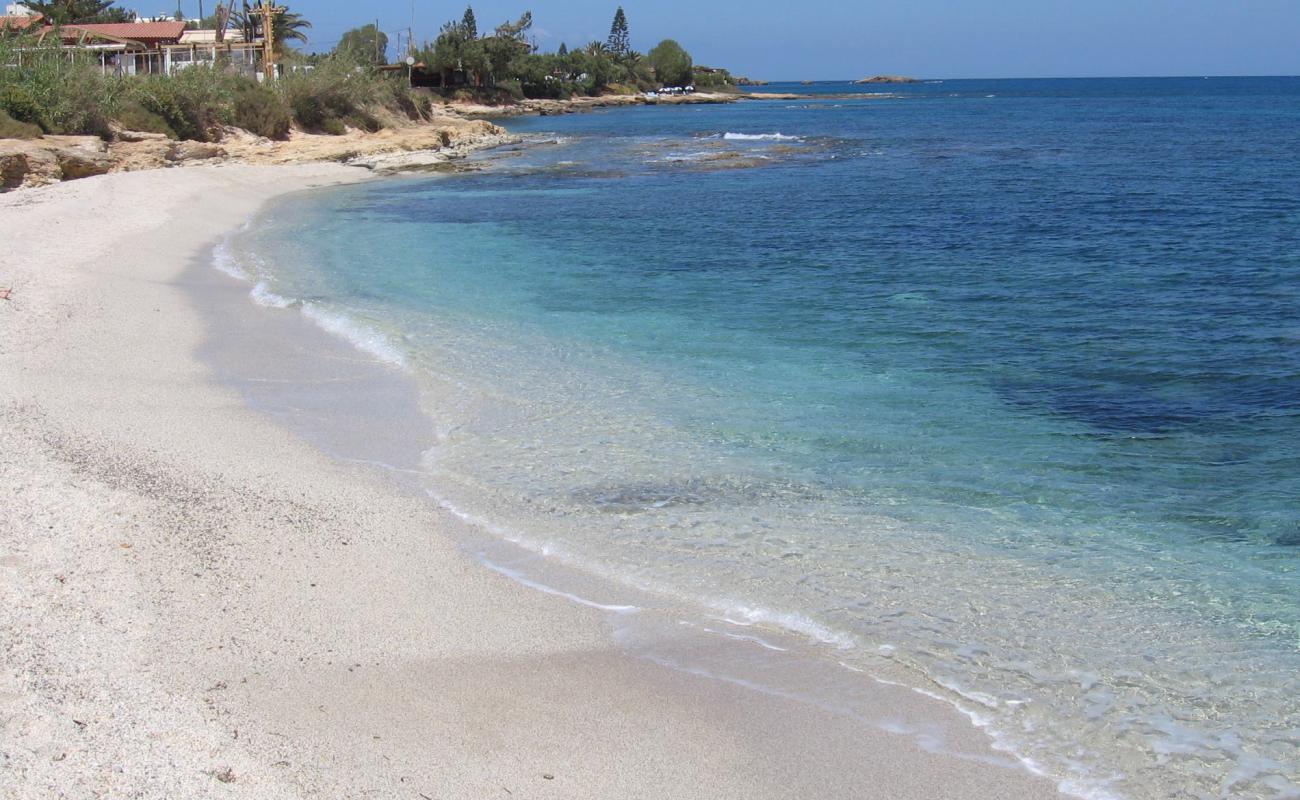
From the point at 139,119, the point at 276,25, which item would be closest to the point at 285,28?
the point at 276,25

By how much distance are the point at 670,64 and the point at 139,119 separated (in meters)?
123

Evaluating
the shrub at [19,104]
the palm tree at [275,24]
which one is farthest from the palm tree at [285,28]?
the shrub at [19,104]

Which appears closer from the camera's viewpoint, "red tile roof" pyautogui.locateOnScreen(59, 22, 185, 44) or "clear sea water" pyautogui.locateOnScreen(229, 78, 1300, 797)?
"clear sea water" pyautogui.locateOnScreen(229, 78, 1300, 797)

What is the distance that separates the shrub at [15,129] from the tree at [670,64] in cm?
12790

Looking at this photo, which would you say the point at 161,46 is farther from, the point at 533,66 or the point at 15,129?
the point at 533,66

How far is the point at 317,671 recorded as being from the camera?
535 cm

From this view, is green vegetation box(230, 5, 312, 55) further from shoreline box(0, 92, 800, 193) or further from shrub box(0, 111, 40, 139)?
shrub box(0, 111, 40, 139)

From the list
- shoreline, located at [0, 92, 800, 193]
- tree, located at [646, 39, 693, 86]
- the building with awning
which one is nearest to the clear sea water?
shoreline, located at [0, 92, 800, 193]

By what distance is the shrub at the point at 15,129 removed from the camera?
1057 inches

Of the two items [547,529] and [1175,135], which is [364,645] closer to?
[547,529]

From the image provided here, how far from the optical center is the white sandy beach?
454 centimetres

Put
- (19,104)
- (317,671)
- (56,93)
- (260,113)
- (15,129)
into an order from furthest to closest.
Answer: (260,113) → (56,93) → (19,104) → (15,129) → (317,671)

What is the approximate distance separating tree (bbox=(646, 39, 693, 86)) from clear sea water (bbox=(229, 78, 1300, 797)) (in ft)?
426

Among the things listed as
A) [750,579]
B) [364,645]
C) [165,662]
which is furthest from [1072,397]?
[165,662]
